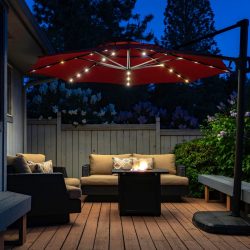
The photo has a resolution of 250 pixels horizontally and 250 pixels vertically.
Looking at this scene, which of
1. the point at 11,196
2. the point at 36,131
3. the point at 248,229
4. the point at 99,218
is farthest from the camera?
the point at 36,131

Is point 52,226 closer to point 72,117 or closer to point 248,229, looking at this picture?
point 248,229

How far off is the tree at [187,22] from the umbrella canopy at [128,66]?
54.6ft

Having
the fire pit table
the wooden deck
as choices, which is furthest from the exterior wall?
the fire pit table

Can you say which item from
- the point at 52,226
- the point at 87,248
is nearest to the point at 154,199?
the point at 52,226

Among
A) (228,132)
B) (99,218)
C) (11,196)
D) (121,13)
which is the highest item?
(121,13)

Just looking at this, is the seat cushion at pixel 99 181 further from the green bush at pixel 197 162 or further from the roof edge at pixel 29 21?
the roof edge at pixel 29 21

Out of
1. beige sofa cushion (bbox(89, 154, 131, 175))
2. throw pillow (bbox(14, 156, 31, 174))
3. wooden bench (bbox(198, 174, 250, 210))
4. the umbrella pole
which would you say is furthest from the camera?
beige sofa cushion (bbox(89, 154, 131, 175))

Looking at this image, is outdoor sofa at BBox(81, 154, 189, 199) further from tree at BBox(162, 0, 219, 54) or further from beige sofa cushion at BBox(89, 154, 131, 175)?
tree at BBox(162, 0, 219, 54)

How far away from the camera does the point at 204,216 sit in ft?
20.6

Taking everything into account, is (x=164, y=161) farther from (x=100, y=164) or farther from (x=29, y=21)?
(x=29, y=21)

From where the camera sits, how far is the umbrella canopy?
594 cm

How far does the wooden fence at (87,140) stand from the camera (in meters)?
10.2

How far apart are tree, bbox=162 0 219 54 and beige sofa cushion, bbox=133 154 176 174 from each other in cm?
1480

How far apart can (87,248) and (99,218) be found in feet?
6.23
